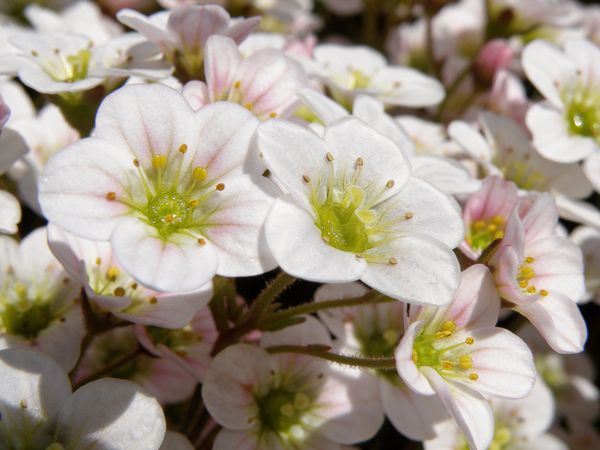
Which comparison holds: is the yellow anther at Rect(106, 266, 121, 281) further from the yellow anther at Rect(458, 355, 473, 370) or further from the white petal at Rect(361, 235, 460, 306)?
the yellow anther at Rect(458, 355, 473, 370)

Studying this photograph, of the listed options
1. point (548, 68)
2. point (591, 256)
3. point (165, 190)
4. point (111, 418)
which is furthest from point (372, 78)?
point (111, 418)

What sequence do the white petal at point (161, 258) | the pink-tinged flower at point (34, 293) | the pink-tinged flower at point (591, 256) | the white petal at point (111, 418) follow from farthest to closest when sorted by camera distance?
1. the pink-tinged flower at point (591, 256)
2. the pink-tinged flower at point (34, 293)
3. the white petal at point (111, 418)
4. the white petal at point (161, 258)

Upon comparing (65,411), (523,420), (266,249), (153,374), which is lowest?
(523,420)

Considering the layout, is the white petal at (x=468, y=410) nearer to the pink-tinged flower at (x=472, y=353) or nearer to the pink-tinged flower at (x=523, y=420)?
the pink-tinged flower at (x=472, y=353)

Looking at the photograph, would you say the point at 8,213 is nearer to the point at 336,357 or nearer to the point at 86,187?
the point at 86,187

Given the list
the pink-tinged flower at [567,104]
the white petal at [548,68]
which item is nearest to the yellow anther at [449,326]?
the pink-tinged flower at [567,104]
